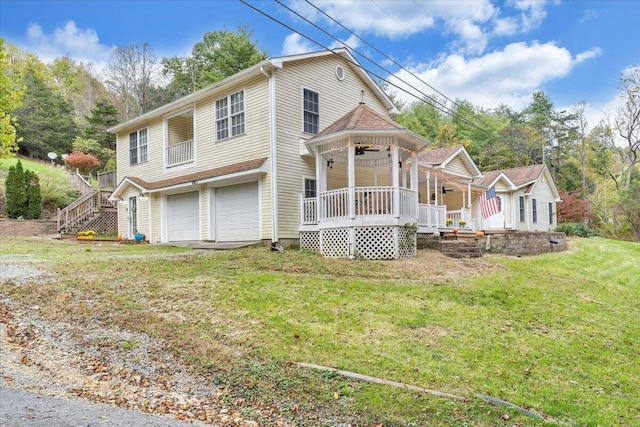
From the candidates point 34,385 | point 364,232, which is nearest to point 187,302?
point 34,385

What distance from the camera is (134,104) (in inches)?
1603

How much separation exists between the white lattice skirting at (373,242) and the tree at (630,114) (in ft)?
95.9

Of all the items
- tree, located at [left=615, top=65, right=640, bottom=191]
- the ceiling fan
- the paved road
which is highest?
tree, located at [left=615, top=65, right=640, bottom=191]

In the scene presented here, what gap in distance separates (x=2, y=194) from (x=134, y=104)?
20424 millimetres

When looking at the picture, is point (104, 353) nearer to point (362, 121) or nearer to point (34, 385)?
point (34, 385)

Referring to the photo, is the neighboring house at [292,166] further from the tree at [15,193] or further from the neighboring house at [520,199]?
the tree at [15,193]

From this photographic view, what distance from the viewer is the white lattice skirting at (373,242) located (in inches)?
454

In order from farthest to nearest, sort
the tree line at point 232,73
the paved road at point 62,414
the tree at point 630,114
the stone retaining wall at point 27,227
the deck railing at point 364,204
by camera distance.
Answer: the tree line at point 232,73, the tree at point 630,114, the stone retaining wall at point 27,227, the deck railing at point 364,204, the paved road at point 62,414

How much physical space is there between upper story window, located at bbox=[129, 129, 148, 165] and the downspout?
8.20 metres

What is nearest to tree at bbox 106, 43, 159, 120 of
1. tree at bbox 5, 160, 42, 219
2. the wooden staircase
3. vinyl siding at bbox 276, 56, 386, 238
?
tree at bbox 5, 160, 42, 219

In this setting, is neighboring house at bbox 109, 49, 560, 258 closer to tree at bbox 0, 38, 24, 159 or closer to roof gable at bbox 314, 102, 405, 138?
roof gable at bbox 314, 102, 405, 138

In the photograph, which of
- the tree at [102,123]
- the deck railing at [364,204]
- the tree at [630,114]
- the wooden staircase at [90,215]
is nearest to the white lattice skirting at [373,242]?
the deck railing at [364,204]

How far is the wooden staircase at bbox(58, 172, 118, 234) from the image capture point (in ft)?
68.5

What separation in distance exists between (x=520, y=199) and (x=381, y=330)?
22368 millimetres
